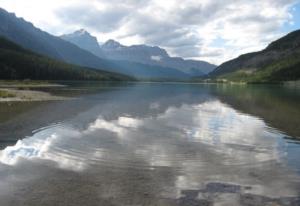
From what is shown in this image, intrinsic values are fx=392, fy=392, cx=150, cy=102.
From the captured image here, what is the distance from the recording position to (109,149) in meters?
29.5

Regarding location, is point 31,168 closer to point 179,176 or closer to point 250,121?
point 179,176

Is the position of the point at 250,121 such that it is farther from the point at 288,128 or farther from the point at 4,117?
the point at 4,117

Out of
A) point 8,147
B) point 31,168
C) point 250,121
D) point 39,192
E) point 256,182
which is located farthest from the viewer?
point 250,121

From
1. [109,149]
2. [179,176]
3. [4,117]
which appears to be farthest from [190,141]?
[4,117]

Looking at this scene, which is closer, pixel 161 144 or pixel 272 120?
pixel 161 144

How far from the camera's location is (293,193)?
18.6 meters

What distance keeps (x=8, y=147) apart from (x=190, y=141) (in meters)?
14.9

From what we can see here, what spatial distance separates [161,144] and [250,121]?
2172 centimetres

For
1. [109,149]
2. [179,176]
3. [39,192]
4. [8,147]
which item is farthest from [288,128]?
[39,192]

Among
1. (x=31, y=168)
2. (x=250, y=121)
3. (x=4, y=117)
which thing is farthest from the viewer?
(x=250, y=121)

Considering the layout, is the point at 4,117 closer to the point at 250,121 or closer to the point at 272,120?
the point at 250,121

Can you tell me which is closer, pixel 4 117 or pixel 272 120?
pixel 4 117

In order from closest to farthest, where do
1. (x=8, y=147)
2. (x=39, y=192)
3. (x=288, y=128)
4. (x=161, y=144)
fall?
(x=39, y=192) < (x=8, y=147) < (x=161, y=144) < (x=288, y=128)

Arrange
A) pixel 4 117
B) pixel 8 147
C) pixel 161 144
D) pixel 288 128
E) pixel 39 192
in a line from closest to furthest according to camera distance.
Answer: pixel 39 192
pixel 8 147
pixel 161 144
pixel 288 128
pixel 4 117
